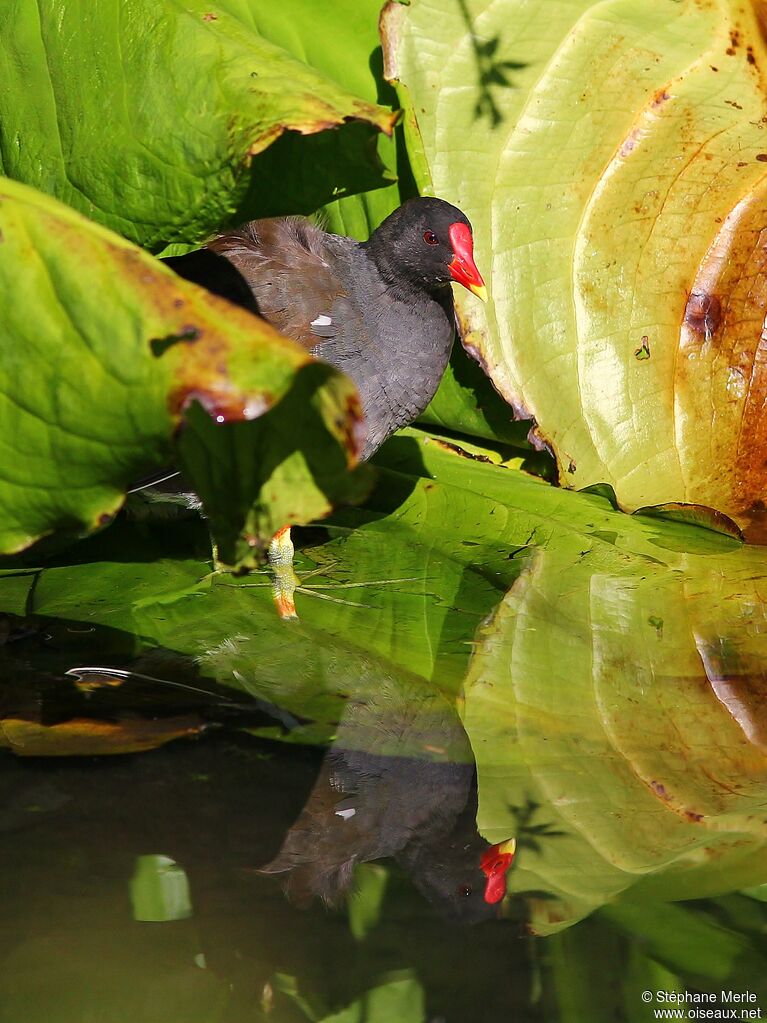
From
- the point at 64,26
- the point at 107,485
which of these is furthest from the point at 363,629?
the point at 64,26

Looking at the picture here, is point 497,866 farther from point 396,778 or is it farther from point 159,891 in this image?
point 159,891

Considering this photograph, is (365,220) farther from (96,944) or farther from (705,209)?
(96,944)

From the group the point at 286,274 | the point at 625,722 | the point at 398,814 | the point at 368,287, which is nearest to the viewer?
the point at 398,814

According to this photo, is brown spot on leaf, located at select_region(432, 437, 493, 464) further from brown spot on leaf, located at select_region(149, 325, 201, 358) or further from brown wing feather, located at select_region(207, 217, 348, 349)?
brown spot on leaf, located at select_region(149, 325, 201, 358)

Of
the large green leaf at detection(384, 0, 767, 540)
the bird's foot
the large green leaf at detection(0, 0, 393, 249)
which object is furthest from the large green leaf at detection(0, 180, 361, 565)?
the large green leaf at detection(384, 0, 767, 540)

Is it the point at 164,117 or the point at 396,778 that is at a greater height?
the point at 164,117

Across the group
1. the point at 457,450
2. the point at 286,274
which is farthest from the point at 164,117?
the point at 457,450

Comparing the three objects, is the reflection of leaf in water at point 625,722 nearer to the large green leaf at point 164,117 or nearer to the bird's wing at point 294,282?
the bird's wing at point 294,282
